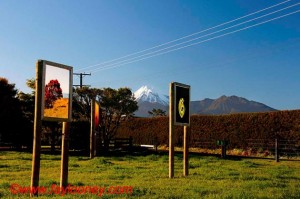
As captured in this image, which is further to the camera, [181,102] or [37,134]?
[181,102]

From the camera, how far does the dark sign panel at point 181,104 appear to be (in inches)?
514

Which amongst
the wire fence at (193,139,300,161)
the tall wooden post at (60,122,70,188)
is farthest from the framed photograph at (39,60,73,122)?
the wire fence at (193,139,300,161)

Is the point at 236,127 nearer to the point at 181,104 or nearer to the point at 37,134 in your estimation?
the point at 181,104

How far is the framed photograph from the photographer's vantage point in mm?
8906

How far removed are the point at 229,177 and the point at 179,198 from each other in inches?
185

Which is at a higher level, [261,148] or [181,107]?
[181,107]

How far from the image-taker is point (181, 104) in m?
13.4

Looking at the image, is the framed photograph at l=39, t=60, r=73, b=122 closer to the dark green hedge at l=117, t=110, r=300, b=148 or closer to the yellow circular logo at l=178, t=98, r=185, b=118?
the yellow circular logo at l=178, t=98, r=185, b=118

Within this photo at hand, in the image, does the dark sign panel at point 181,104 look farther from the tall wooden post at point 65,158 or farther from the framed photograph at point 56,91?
the framed photograph at point 56,91

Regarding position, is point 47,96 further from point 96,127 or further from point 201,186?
point 96,127

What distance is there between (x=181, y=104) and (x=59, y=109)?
5152mm

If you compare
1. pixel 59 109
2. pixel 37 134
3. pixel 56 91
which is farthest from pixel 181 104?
pixel 37 134

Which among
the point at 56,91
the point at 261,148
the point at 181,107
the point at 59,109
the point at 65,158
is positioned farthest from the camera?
the point at 261,148

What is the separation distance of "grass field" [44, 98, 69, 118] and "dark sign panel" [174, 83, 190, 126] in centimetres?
449
